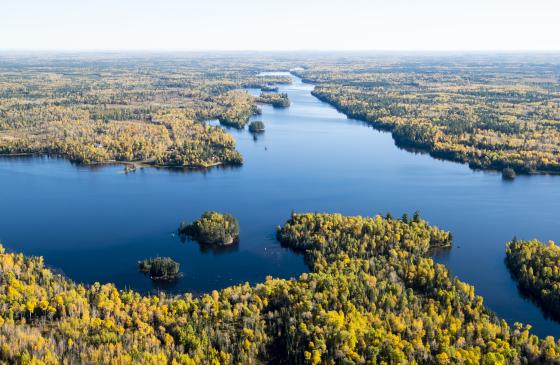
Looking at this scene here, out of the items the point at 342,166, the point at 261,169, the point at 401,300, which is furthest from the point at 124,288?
the point at 342,166

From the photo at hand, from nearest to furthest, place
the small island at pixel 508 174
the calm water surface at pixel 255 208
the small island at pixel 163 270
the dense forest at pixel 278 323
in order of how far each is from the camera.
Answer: the dense forest at pixel 278 323, the small island at pixel 163 270, the calm water surface at pixel 255 208, the small island at pixel 508 174

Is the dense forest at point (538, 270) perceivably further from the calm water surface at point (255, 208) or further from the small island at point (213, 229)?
the small island at point (213, 229)

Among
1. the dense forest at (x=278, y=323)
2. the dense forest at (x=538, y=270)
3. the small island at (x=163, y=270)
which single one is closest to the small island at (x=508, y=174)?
the dense forest at (x=538, y=270)

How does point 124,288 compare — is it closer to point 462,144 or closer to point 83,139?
point 83,139

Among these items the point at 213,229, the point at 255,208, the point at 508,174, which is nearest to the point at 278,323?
the point at 213,229

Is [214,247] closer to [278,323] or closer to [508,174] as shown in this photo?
[278,323]

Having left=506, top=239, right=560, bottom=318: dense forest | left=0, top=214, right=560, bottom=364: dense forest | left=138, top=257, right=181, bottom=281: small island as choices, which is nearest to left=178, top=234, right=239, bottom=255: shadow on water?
left=138, top=257, right=181, bottom=281: small island

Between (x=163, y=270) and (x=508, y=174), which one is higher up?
(x=508, y=174)
